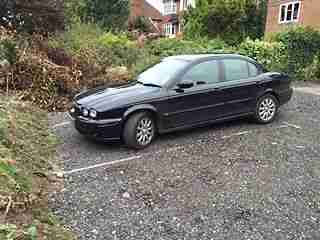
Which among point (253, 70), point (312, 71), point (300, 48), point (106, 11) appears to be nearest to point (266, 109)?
point (253, 70)

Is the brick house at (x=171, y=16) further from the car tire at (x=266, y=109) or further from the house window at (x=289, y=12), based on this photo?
the car tire at (x=266, y=109)

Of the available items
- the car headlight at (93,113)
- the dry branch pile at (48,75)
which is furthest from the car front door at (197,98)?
the dry branch pile at (48,75)

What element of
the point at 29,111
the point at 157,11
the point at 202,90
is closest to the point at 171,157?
the point at 202,90

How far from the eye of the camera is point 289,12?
25.5m

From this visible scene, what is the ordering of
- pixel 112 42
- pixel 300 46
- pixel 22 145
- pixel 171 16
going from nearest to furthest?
pixel 22 145, pixel 112 42, pixel 300 46, pixel 171 16

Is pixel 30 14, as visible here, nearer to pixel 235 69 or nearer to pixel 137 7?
pixel 235 69

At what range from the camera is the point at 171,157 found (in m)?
Result: 5.43

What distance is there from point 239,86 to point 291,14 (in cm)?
2204

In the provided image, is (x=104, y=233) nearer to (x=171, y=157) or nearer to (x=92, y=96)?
(x=171, y=157)

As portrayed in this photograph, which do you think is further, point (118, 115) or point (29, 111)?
point (29, 111)

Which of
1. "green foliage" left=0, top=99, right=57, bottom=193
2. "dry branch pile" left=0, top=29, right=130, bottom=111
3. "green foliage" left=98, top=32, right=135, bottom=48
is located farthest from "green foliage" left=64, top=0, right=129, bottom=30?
"green foliage" left=0, top=99, right=57, bottom=193

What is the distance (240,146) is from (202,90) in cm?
128

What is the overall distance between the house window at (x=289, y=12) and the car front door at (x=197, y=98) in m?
21.6

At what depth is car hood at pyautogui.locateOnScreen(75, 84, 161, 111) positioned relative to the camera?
5.54m
